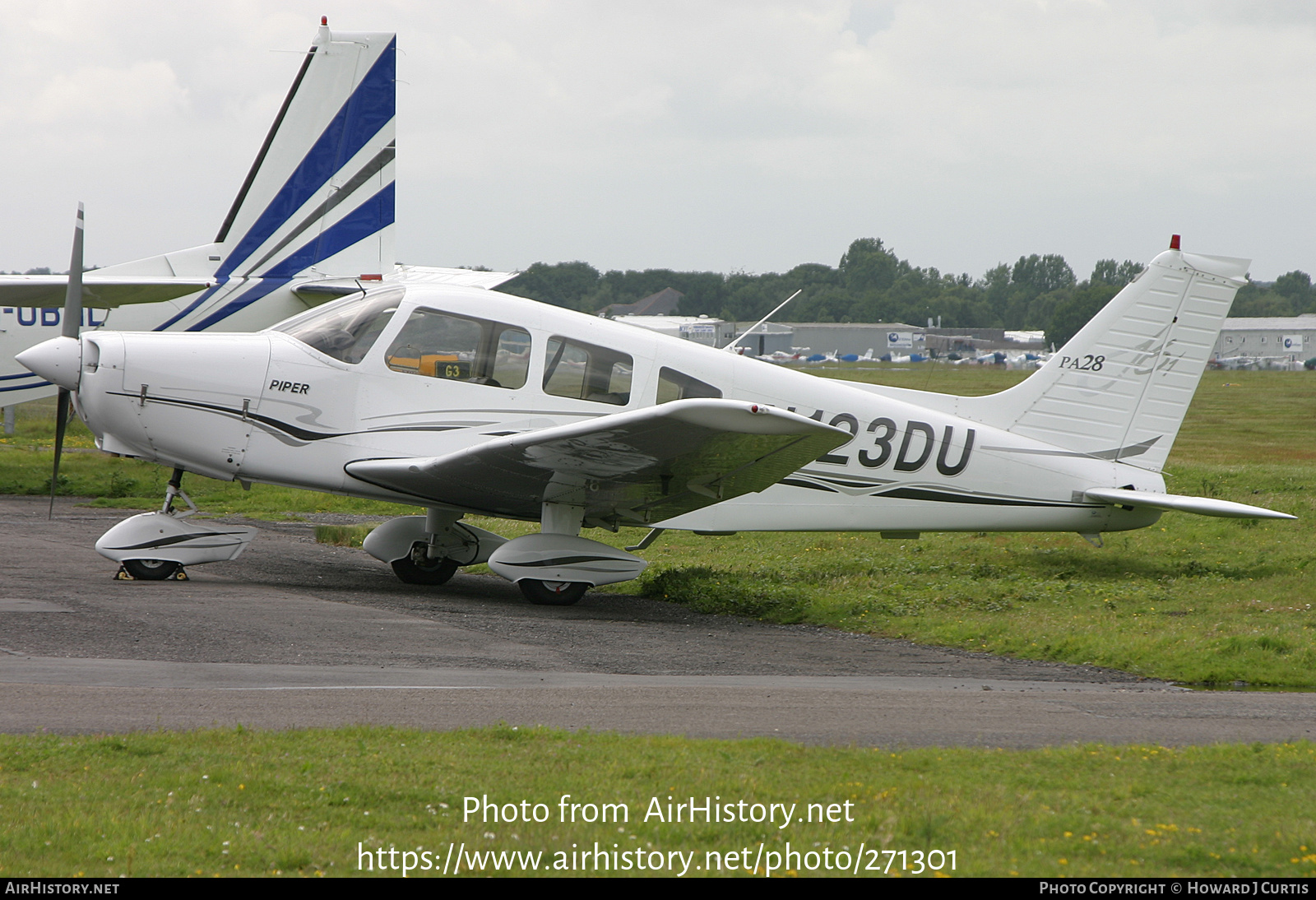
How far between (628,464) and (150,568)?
4640mm

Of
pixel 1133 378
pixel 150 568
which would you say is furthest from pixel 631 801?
pixel 1133 378

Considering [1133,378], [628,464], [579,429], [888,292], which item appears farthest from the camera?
[888,292]

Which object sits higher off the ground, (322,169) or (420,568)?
(322,169)

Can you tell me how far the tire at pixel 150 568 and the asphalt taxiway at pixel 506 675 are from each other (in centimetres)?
16

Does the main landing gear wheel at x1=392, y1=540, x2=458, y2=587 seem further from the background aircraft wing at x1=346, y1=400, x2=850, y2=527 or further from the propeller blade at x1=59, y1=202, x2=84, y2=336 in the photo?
the propeller blade at x1=59, y1=202, x2=84, y2=336

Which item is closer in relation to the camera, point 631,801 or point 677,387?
point 631,801

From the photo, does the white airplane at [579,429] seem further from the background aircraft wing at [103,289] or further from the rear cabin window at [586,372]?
the background aircraft wing at [103,289]

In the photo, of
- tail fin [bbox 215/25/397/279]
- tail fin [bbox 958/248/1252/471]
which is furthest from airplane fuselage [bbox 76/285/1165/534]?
tail fin [bbox 215/25/397/279]

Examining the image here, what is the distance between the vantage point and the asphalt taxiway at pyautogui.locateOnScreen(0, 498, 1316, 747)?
6.23 m

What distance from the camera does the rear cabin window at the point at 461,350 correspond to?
415 inches

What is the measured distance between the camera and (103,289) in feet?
50.5

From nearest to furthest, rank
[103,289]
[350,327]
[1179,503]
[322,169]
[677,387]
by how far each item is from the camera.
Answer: [350,327] → [677,387] → [1179,503] → [103,289] → [322,169]

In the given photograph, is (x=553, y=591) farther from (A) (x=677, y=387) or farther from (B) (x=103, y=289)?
(B) (x=103, y=289)

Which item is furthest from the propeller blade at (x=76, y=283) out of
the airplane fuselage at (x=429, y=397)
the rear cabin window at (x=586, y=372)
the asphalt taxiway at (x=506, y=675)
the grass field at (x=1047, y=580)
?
the grass field at (x=1047, y=580)
